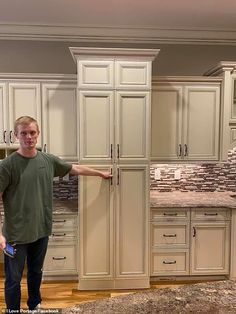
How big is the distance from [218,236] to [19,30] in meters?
3.22

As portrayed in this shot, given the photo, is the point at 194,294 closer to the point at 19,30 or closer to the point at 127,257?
the point at 127,257

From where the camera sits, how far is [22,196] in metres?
2.20

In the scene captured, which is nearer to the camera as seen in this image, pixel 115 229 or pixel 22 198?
pixel 22 198

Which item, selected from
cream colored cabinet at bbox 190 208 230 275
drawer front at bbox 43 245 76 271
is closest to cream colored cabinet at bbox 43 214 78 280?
drawer front at bbox 43 245 76 271

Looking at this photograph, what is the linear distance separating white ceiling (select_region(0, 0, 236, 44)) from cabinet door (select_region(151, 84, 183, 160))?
2.54 ft

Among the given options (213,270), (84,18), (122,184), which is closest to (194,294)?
(122,184)

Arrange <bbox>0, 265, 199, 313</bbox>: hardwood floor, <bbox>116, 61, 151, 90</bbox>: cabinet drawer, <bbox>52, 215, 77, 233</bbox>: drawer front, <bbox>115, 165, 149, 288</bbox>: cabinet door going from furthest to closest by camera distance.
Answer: <bbox>52, 215, 77, 233</bbox>: drawer front < <bbox>115, 165, 149, 288</bbox>: cabinet door < <bbox>116, 61, 151, 90</bbox>: cabinet drawer < <bbox>0, 265, 199, 313</bbox>: hardwood floor

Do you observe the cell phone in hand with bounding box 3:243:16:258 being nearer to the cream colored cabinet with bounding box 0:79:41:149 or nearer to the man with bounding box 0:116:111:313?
the man with bounding box 0:116:111:313

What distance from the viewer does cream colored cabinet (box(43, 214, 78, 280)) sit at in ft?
10.7

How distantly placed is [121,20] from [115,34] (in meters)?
0.24

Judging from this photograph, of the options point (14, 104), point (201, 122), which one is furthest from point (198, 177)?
point (14, 104)

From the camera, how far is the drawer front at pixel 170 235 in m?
3.28

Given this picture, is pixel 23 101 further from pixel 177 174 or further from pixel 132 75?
pixel 177 174

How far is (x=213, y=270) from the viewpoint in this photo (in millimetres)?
3332
